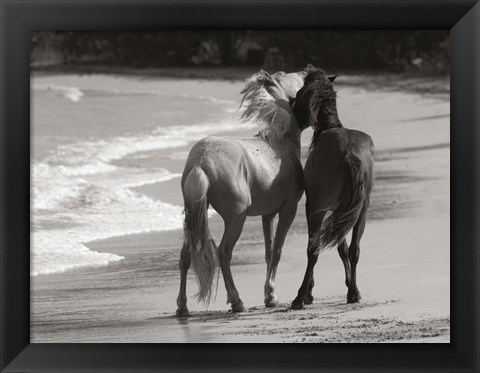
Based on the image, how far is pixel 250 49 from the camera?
684 centimetres

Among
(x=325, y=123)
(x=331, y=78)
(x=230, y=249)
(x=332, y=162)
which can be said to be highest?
(x=331, y=78)

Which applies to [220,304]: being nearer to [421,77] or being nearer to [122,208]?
[122,208]

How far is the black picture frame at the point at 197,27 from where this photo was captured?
6.60 meters

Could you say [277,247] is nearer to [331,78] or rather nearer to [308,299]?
[308,299]

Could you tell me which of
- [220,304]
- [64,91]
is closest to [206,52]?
[64,91]

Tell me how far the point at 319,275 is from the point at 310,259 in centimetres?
9

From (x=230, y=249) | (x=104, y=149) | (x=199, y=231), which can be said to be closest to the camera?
(x=199, y=231)

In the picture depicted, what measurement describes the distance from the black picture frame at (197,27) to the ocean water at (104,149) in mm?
97

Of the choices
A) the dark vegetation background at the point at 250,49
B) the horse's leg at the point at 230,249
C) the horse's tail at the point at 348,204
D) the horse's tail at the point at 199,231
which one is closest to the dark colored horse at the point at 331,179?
the horse's tail at the point at 348,204

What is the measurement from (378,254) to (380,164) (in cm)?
37

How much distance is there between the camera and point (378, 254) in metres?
6.78

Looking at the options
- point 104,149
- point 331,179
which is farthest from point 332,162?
point 104,149

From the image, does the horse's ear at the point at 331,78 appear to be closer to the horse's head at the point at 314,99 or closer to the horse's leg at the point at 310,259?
the horse's head at the point at 314,99

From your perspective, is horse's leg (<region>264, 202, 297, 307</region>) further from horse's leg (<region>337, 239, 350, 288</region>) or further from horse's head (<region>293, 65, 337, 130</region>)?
horse's head (<region>293, 65, 337, 130</region>)
